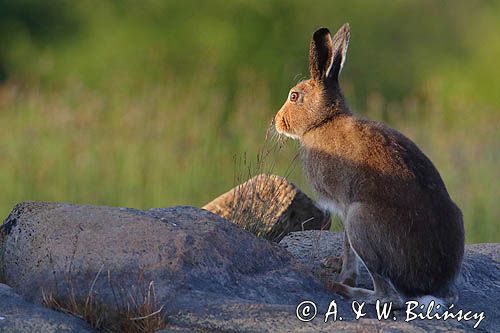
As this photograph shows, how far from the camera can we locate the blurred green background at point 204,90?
32.6ft

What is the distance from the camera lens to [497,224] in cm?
944

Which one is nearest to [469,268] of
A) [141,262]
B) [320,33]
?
[320,33]

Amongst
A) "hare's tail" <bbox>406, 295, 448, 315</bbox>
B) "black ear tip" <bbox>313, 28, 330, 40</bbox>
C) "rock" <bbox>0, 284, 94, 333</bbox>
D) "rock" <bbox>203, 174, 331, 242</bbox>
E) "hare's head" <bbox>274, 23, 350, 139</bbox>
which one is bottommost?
"rock" <bbox>0, 284, 94, 333</bbox>

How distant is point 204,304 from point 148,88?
6772mm

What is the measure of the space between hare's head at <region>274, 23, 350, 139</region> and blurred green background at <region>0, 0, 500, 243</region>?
334 millimetres

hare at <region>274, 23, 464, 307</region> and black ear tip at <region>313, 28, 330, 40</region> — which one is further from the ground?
black ear tip at <region>313, 28, 330, 40</region>

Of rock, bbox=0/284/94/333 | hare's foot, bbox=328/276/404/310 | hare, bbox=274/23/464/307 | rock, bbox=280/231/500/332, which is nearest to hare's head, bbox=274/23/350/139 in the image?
hare, bbox=274/23/464/307

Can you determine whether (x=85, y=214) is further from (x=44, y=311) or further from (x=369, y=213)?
(x=369, y=213)

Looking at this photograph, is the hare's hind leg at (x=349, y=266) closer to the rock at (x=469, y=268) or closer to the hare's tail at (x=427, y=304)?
the rock at (x=469, y=268)

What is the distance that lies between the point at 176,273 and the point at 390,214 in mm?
1028

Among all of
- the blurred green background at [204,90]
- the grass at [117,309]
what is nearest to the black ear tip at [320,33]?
the blurred green background at [204,90]

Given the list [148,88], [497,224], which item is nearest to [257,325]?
[497,224]

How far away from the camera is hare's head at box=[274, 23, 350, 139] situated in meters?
6.21

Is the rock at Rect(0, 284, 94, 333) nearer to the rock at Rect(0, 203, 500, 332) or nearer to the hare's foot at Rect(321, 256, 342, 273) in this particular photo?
the rock at Rect(0, 203, 500, 332)
